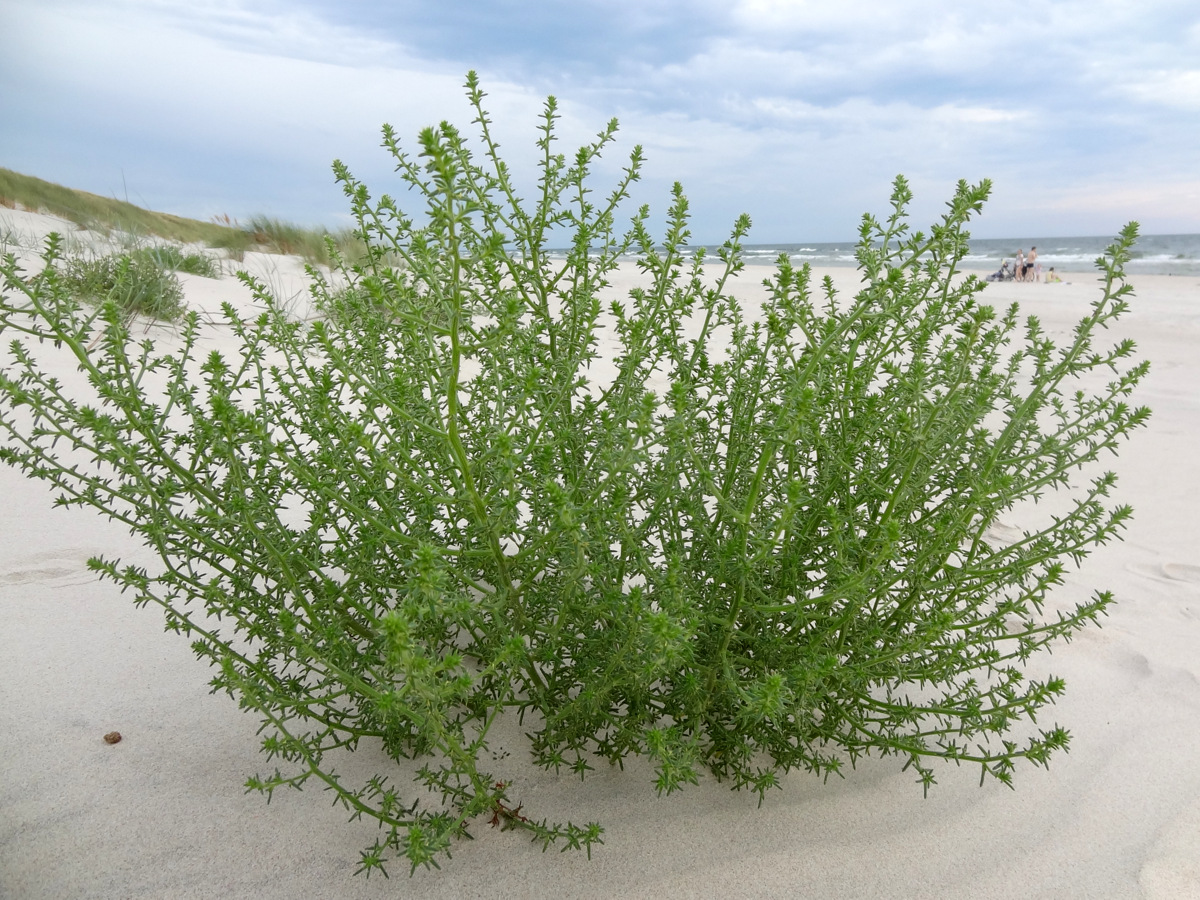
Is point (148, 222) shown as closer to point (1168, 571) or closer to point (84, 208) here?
point (84, 208)

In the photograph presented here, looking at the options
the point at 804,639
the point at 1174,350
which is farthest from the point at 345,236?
the point at 804,639

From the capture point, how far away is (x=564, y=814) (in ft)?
6.69

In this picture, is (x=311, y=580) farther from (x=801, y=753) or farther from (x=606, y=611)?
(x=801, y=753)

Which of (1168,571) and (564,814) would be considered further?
(1168,571)

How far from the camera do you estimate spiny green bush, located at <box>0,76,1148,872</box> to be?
1.53 m

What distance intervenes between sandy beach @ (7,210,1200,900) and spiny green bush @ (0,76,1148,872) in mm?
109

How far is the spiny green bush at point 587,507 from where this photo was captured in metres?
1.53

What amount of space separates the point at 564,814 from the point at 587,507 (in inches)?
40.6

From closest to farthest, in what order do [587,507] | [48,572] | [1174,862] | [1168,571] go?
[587,507]
[1174,862]
[48,572]
[1168,571]

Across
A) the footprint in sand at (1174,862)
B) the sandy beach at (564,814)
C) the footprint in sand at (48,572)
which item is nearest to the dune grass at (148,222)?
the footprint in sand at (48,572)

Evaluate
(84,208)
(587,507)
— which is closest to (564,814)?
(587,507)

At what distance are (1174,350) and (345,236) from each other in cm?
1139

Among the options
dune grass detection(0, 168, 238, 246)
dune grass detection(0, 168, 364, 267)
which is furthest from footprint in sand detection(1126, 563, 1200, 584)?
dune grass detection(0, 168, 238, 246)

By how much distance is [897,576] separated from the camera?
1.78 meters
